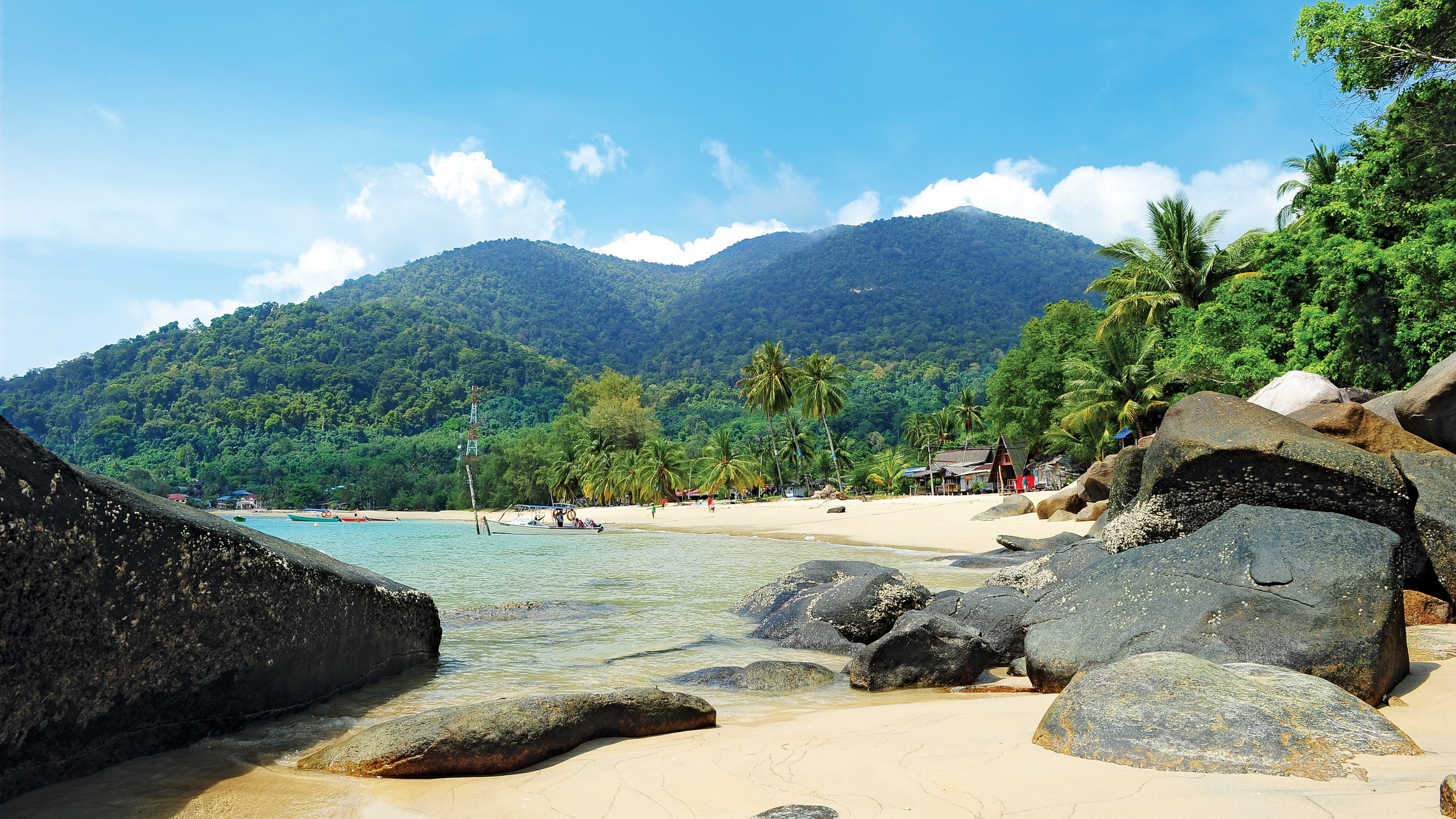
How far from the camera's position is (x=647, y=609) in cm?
1219

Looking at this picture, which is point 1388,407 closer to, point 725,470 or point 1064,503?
point 1064,503

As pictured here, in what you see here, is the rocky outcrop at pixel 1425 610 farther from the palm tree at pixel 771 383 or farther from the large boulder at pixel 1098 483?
the palm tree at pixel 771 383

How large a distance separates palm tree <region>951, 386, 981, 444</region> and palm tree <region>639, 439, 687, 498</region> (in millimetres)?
26883

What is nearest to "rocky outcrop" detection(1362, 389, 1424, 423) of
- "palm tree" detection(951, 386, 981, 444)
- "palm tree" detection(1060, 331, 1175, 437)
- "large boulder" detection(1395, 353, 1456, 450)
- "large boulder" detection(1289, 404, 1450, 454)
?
"large boulder" detection(1395, 353, 1456, 450)

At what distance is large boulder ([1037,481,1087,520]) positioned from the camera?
24719 millimetres

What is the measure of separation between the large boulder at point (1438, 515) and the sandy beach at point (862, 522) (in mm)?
13783

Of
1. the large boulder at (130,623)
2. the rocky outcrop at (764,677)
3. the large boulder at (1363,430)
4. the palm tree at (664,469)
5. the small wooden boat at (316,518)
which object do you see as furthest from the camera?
the small wooden boat at (316,518)

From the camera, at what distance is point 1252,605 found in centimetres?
509

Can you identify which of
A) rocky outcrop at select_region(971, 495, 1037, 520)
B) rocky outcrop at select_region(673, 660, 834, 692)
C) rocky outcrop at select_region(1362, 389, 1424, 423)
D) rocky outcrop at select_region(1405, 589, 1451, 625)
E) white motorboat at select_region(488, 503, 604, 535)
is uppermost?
rocky outcrop at select_region(1362, 389, 1424, 423)

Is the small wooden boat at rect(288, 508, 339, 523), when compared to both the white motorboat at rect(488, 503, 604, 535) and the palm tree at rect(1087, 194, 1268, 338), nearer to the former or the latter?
the white motorboat at rect(488, 503, 604, 535)

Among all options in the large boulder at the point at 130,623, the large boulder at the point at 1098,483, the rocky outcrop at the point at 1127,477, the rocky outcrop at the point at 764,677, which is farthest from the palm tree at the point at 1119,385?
A: the large boulder at the point at 130,623

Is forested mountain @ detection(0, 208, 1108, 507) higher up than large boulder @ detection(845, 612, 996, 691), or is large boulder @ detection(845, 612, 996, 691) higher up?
forested mountain @ detection(0, 208, 1108, 507)

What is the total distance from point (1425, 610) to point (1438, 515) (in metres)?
0.80

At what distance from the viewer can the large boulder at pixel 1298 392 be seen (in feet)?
42.1
